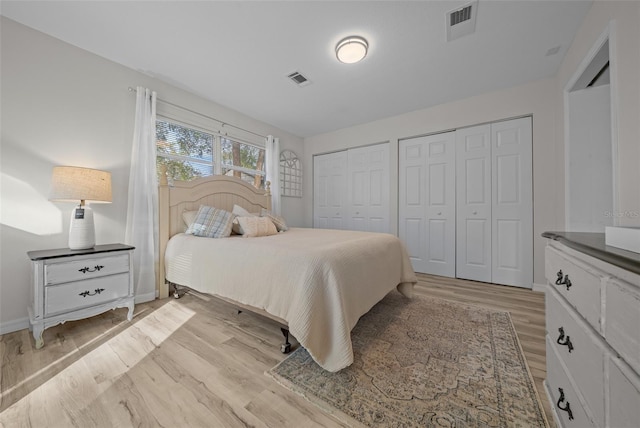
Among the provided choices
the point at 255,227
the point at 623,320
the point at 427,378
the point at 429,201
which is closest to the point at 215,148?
the point at 255,227

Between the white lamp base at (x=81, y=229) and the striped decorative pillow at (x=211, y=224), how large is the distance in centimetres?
78

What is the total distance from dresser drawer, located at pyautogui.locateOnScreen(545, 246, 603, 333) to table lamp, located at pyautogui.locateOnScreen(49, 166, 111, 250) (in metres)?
2.92

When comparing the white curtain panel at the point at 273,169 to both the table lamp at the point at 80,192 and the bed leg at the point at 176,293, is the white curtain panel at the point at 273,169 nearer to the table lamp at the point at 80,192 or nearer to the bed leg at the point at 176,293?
the bed leg at the point at 176,293

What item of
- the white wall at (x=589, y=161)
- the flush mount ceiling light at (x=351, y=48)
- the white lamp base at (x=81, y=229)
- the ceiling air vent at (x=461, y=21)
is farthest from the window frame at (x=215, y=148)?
the white wall at (x=589, y=161)

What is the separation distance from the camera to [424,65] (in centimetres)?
246

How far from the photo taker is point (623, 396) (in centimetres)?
54

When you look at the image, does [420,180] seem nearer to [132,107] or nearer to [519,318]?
[519,318]

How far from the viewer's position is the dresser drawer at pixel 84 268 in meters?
1.68

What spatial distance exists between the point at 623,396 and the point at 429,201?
3.20m

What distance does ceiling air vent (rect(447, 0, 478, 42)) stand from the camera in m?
1.78

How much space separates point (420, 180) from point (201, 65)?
320cm

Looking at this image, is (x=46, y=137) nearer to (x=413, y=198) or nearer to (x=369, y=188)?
(x=369, y=188)

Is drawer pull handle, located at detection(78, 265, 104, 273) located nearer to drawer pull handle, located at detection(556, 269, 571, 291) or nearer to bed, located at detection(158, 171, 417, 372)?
bed, located at detection(158, 171, 417, 372)

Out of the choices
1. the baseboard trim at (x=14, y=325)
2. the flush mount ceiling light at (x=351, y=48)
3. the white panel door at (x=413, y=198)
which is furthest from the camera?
the white panel door at (x=413, y=198)
